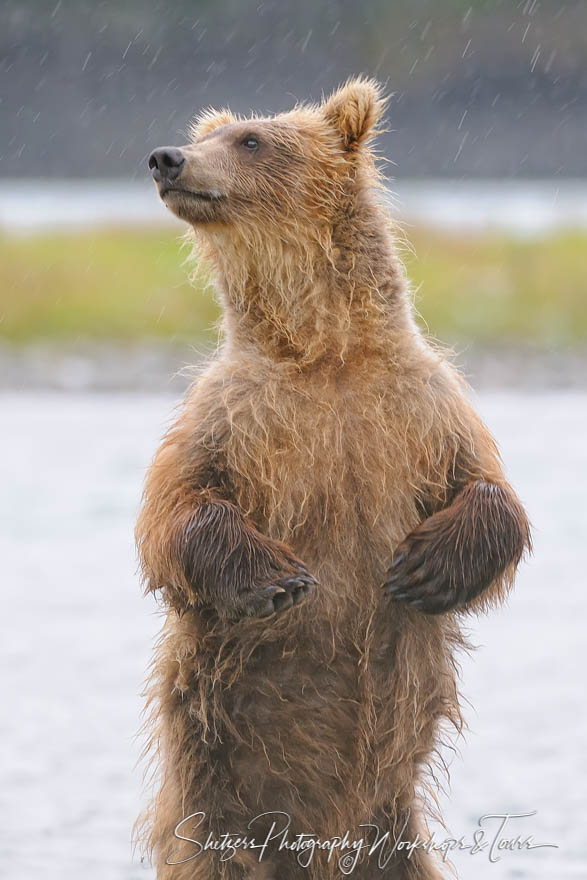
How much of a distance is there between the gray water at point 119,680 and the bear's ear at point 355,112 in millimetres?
2400

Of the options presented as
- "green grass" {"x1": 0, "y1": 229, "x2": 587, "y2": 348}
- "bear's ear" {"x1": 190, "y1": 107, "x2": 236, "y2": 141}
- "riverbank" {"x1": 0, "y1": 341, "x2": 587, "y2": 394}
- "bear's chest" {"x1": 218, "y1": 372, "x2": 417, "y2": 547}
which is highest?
"green grass" {"x1": 0, "y1": 229, "x2": 587, "y2": 348}

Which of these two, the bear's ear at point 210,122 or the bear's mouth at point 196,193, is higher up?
the bear's ear at point 210,122

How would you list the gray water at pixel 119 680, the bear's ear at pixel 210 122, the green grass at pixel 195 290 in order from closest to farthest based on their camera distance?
the bear's ear at pixel 210 122 < the gray water at pixel 119 680 < the green grass at pixel 195 290

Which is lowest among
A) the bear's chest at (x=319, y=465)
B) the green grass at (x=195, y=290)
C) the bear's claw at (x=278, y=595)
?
the bear's claw at (x=278, y=595)

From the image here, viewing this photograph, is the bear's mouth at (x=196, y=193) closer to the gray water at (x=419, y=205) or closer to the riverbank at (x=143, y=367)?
the riverbank at (x=143, y=367)

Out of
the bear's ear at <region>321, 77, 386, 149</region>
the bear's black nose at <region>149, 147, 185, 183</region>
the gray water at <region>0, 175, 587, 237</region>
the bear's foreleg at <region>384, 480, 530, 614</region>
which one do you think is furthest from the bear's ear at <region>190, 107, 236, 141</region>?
the gray water at <region>0, 175, 587, 237</region>

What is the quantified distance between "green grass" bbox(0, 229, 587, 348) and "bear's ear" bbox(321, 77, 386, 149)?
16713mm

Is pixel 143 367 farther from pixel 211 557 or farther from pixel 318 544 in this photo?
pixel 211 557

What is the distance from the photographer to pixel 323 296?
457 centimetres

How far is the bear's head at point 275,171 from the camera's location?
4.59 metres

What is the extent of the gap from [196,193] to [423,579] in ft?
4.57

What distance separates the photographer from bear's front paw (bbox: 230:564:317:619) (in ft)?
13.5

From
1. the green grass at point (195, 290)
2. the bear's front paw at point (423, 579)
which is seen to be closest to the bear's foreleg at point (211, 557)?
the bear's front paw at point (423, 579)

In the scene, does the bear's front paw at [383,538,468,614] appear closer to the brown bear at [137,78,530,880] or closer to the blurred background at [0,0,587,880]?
the brown bear at [137,78,530,880]
